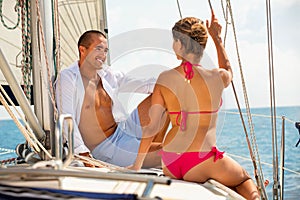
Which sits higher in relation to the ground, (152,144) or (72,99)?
(72,99)

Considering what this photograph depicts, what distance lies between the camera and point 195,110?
1.58 meters

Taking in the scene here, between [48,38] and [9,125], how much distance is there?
78.6ft

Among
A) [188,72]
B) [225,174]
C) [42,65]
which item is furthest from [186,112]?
[42,65]

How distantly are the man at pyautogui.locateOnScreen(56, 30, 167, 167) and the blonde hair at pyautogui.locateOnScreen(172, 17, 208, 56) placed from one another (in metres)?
0.55

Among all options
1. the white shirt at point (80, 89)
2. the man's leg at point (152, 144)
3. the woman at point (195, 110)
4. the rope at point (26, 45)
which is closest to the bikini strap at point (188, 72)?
the woman at point (195, 110)

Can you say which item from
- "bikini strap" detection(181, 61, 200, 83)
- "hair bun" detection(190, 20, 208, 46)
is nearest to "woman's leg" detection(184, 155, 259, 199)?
"bikini strap" detection(181, 61, 200, 83)

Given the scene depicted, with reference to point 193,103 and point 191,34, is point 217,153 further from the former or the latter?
point 191,34

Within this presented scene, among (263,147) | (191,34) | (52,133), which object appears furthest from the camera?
(263,147)

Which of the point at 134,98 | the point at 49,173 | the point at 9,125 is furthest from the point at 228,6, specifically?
the point at 9,125

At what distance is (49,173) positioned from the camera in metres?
1.02

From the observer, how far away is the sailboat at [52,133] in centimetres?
101

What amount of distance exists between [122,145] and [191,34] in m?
0.76

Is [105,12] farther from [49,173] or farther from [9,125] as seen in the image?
[9,125]

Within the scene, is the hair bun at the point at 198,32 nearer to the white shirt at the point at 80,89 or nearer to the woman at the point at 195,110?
the woman at the point at 195,110
